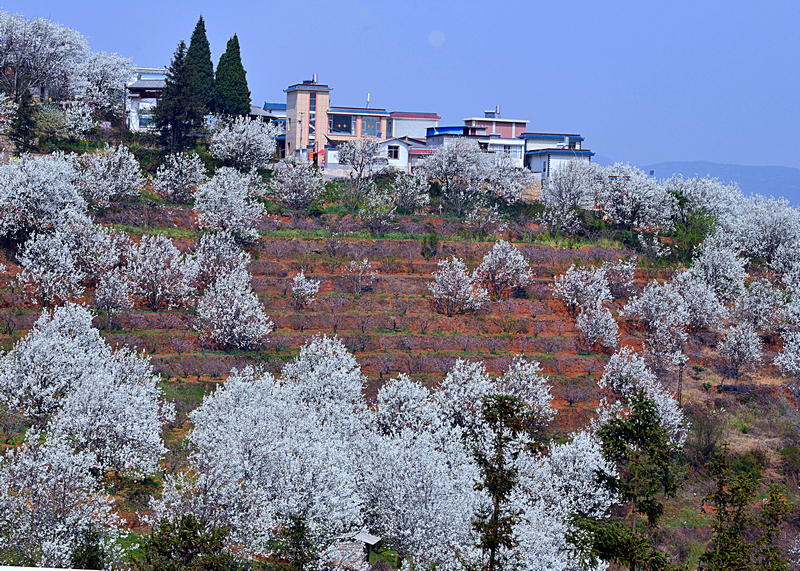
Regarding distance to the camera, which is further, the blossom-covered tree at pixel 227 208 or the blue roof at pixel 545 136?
the blue roof at pixel 545 136

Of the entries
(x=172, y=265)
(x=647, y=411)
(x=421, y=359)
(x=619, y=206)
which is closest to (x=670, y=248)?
(x=619, y=206)

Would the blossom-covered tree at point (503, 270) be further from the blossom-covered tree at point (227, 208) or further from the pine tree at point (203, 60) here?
the pine tree at point (203, 60)

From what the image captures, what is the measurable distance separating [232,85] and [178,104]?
10026 millimetres

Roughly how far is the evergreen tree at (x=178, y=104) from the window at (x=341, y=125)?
1731cm

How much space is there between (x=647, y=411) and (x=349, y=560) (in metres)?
10.1

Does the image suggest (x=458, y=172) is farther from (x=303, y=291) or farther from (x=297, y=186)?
(x=303, y=291)

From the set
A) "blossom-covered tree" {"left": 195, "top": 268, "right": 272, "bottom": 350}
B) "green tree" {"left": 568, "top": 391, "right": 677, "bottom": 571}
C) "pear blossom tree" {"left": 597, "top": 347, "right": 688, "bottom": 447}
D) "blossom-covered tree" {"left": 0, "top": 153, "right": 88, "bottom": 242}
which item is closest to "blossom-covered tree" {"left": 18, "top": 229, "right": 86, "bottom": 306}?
"blossom-covered tree" {"left": 0, "top": 153, "right": 88, "bottom": 242}

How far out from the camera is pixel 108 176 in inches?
1960

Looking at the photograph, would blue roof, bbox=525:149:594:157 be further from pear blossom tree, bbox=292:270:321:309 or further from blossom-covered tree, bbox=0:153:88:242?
blossom-covered tree, bbox=0:153:88:242

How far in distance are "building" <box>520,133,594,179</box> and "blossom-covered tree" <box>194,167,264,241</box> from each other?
36396 mm

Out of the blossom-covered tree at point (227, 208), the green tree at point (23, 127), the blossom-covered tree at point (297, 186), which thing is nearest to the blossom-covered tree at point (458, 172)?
the blossom-covered tree at point (297, 186)

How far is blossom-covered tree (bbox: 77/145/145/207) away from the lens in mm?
48656

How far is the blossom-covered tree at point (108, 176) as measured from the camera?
160 ft

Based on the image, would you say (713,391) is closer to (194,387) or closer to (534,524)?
(534,524)
